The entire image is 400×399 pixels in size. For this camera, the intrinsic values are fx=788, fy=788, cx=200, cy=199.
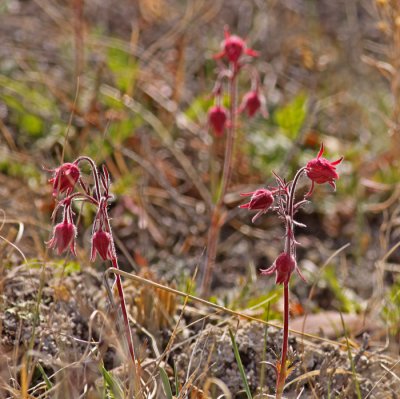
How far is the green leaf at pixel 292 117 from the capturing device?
4.46 m

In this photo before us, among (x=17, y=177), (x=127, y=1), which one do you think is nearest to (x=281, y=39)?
(x=127, y=1)

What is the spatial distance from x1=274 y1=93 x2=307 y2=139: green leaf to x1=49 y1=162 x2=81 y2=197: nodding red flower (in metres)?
2.46

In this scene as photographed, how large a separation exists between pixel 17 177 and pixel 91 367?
1.88 m

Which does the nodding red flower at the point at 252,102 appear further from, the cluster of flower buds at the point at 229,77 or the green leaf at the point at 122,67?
Answer: the green leaf at the point at 122,67

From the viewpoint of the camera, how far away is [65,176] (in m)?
2.13

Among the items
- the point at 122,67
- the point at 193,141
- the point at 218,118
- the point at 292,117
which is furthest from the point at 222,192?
the point at 122,67

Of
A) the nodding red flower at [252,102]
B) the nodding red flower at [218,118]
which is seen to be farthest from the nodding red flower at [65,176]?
the nodding red flower at [252,102]

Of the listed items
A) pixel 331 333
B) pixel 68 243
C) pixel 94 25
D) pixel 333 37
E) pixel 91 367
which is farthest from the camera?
pixel 333 37

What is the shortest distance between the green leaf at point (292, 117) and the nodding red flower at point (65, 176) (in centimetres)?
246

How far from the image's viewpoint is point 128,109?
439cm

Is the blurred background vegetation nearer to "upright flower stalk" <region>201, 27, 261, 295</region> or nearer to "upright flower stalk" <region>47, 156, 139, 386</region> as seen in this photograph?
"upright flower stalk" <region>201, 27, 261, 295</region>

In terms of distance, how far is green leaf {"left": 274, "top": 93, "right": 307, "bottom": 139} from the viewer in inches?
175

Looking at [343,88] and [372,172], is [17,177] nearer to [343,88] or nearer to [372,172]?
[372,172]

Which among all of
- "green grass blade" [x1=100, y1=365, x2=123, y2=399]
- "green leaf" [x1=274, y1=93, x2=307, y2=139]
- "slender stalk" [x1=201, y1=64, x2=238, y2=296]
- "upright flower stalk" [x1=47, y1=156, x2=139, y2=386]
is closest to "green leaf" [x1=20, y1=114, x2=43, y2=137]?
"green leaf" [x1=274, y1=93, x2=307, y2=139]
